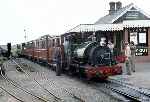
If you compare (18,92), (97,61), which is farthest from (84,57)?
(18,92)

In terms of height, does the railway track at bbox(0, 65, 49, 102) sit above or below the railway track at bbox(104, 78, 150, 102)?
below

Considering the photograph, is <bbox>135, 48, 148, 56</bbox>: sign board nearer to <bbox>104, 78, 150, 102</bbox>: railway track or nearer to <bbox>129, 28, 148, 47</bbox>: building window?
<bbox>129, 28, 148, 47</bbox>: building window

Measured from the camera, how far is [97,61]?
18891mm

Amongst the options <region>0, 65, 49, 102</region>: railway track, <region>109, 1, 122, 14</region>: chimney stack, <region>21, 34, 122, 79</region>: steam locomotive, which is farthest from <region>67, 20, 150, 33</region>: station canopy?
<region>109, 1, 122, 14</region>: chimney stack

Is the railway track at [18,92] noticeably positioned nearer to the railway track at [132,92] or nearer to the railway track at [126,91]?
the railway track at [126,91]

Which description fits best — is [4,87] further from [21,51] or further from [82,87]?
[21,51]

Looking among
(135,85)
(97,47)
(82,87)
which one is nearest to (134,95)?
(135,85)

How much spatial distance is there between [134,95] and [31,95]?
3986mm

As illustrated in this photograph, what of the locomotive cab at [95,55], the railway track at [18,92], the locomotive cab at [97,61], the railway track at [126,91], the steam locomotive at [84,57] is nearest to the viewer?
the railway track at [126,91]

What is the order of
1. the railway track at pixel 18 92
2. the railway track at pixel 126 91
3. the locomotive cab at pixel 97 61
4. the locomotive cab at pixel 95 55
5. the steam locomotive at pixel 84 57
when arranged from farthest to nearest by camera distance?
the locomotive cab at pixel 95 55, the steam locomotive at pixel 84 57, the locomotive cab at pixel 97 61, the railway track at pixel 18 92, the railway track at pixel 126 91

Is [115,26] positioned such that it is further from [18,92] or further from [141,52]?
[18,92]

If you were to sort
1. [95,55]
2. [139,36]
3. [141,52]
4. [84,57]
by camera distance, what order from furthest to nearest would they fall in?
[139,36]
[141,52]
[84,57]
[95,55]

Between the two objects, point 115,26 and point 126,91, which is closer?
point 126,91

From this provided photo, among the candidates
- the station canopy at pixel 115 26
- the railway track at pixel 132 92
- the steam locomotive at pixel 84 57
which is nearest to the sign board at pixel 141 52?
the station canopy at pixel 115 26
